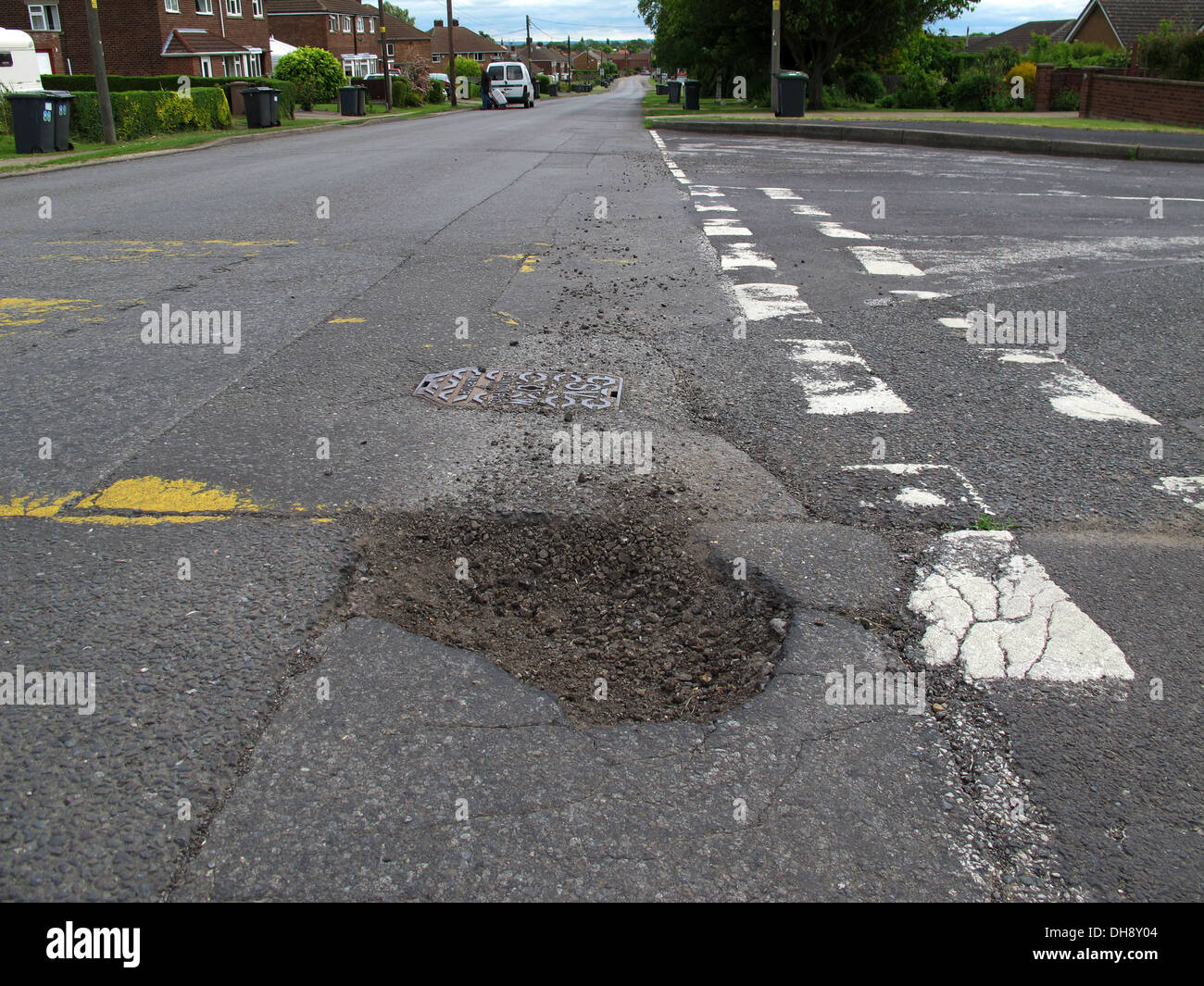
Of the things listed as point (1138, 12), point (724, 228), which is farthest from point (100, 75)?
point (1138, 12)

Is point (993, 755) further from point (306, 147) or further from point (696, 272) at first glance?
point (306, 147)

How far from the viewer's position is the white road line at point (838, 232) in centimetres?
956

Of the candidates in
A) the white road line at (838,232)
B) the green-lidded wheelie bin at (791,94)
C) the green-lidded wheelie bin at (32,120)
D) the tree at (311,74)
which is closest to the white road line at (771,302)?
the white road line at (838,232)

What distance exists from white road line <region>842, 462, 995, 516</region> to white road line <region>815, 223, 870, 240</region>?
600cm

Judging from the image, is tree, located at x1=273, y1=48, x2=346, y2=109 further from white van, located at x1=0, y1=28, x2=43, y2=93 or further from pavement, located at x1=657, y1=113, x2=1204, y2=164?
pavement, located at x1=657, y1=113, x2=1204, y2=164

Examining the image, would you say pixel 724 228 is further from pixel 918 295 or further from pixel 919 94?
pixel 919 94

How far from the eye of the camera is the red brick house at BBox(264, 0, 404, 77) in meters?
75.8

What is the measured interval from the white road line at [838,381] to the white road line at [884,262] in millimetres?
2333

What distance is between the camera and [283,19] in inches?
3007

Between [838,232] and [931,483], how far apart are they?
21.4 feet

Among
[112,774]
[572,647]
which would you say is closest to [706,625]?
[572,647]

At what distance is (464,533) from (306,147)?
65.3 feet

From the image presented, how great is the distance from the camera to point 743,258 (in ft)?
27.8
